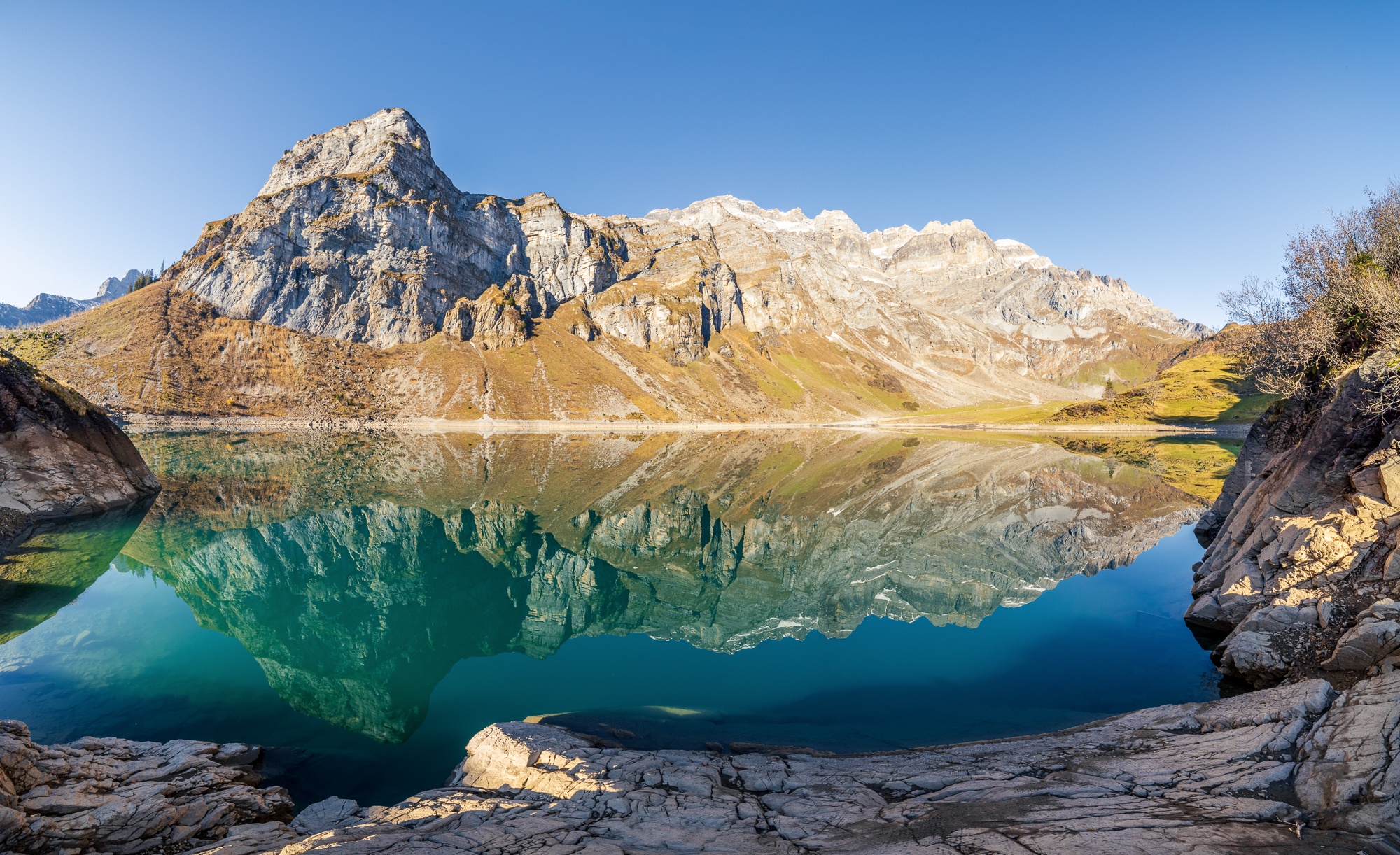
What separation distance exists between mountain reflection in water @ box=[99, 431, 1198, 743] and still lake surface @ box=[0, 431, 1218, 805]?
0.65 ft

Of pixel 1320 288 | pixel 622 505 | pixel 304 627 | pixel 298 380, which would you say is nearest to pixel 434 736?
pixel 304 627

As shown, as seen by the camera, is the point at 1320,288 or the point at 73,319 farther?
the point at 73,319

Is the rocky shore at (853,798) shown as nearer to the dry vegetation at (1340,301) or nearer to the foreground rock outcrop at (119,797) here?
the foreground rock outcrop at (119,797)

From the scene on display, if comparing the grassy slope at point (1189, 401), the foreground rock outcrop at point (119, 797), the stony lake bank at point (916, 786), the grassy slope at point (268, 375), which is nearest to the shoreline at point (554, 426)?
the grassy slope at point (1189, 401)

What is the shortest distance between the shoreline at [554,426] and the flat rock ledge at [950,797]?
455 ft

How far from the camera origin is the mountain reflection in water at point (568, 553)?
21.8m

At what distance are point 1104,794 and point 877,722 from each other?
7417mm

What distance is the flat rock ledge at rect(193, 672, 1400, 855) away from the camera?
7.45 meters

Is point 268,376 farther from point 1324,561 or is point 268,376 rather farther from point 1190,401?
point 1190,401

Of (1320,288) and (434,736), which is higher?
(1320,288)

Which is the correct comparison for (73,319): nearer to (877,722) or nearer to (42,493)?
(42,493)

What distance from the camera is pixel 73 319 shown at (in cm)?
16750

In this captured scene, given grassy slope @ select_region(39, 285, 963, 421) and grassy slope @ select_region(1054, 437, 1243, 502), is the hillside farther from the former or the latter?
grassy slope @ select_region(39, 285, 963, 421)

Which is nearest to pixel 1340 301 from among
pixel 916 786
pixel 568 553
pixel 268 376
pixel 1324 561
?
pixel 1324 561
